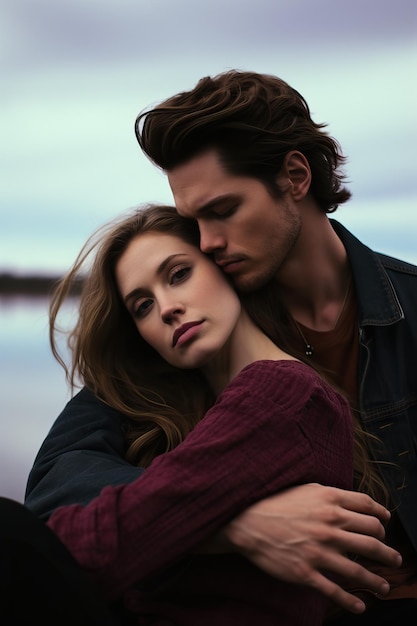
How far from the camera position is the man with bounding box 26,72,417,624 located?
2.31 metres

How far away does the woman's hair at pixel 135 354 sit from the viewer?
2357 mm

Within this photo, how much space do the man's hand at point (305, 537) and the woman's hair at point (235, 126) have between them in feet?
3.71

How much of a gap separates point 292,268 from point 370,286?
0.27 m

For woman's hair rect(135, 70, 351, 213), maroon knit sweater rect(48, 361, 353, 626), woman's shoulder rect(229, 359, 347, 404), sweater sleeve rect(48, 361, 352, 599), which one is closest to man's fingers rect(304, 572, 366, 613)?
maroon knit sweater rect(48, 361, 353, 626)

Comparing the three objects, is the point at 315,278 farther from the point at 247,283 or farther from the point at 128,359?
the point at 128,359

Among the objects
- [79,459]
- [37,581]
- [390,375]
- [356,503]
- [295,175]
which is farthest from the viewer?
[295,175]

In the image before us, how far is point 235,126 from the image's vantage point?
255 cm

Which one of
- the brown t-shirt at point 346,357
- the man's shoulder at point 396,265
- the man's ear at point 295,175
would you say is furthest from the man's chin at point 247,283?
the man's shoulder at point 396,265

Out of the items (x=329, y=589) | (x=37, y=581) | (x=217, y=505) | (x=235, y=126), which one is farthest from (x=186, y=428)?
(x=235, y=126)

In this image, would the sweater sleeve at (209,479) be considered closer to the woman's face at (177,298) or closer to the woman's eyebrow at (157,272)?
the woman's face at (177,298)

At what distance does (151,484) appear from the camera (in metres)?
1.71

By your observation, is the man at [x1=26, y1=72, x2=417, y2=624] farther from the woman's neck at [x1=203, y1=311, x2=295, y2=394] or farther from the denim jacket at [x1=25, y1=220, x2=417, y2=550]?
the woman's neck at [x1=203, y1=311, x2=295, y2=394]

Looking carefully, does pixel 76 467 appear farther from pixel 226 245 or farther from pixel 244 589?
pixel 226 245

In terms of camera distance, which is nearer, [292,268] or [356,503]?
[356,503]
